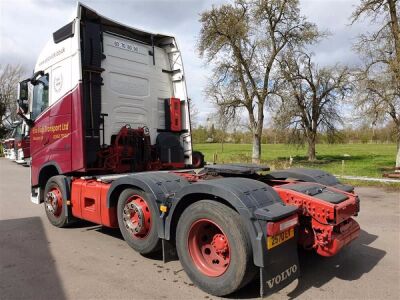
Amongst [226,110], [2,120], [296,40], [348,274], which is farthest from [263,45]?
[2,120]

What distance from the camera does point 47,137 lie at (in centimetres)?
685

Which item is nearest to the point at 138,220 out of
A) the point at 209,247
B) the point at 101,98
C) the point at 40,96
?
the point at 209,247

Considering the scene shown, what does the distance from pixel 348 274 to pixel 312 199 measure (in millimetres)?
1189

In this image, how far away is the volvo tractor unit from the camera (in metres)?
3.79

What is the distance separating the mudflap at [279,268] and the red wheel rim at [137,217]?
6.06 ft

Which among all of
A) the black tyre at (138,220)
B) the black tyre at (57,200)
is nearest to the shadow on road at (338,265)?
the black tyre at (138,220)

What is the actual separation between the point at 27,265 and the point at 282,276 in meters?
3.30

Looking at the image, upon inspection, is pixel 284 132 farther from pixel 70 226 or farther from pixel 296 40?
pixel 70 226

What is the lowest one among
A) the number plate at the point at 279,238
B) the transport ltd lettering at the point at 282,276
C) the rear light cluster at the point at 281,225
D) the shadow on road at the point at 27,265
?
the shadow on road at the point at 27,265

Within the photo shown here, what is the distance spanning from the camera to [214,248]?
4.08 meters

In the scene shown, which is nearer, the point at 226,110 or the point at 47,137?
the point at 47,137

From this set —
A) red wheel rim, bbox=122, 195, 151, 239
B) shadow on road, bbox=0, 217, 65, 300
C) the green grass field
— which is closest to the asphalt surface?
shadow on road, bbox=0, 217, 65, 300

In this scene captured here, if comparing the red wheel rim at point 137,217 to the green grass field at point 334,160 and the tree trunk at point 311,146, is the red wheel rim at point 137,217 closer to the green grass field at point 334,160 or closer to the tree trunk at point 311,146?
the green grass field at point 334,160

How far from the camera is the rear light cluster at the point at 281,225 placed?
3.55 metres
